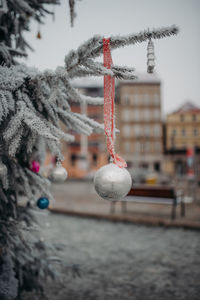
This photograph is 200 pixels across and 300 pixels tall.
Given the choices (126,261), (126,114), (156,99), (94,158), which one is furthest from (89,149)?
(126,261)

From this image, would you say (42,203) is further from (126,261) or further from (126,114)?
(126,114)

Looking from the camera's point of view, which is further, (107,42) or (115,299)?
(115,299)

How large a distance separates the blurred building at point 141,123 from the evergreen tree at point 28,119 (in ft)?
125

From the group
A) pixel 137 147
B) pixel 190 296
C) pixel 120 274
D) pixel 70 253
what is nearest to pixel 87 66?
pixel 190 296

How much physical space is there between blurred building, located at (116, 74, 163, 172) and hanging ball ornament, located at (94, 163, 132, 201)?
128ft

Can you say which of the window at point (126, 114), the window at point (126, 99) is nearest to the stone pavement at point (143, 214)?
the window at point (126, 99)

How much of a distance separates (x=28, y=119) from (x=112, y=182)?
2.03 ft

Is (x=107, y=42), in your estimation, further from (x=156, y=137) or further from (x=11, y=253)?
(x=156, y=137)

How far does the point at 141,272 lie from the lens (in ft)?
13.0

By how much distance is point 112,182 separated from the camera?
4.62 ft

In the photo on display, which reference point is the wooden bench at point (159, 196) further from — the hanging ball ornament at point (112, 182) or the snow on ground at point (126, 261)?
the hanging ball ornament at point (112, 182)

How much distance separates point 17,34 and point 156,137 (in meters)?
40.2

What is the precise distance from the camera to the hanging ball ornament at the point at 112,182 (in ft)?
4.62

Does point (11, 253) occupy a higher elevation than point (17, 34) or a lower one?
lower
